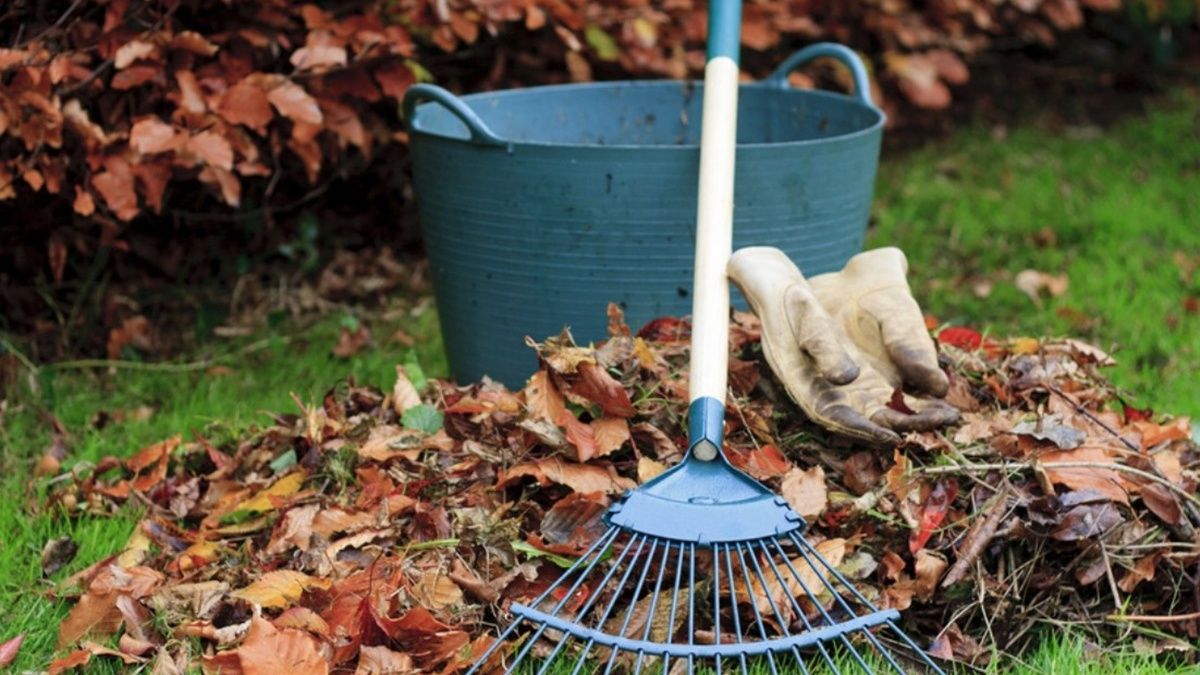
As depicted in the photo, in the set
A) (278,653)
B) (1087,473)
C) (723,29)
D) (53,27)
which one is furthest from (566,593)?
(53,27)

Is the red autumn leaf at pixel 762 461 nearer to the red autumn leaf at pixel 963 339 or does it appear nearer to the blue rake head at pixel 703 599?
the blue rake head at pixel 703 599

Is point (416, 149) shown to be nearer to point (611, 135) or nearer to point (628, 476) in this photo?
point (611, 135)

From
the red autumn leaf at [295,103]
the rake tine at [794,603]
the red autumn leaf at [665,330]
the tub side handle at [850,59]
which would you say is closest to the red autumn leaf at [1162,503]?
the rake tine at [794,603]

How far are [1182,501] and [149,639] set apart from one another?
1587 millimetres

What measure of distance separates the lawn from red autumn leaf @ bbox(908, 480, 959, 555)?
203mm

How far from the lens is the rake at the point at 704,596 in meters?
1.77

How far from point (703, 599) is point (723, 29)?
1.15m

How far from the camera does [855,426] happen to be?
6.73ft

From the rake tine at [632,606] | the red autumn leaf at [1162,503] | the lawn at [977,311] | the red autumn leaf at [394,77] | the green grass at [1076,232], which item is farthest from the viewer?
the green grass at [1076,232]

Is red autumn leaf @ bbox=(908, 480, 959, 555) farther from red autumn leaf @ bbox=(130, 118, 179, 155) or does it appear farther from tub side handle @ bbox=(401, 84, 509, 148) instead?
red autumn leaf @ bbox=(130, 118, 179, 155)

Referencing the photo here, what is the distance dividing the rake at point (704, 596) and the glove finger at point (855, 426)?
0.17 meters

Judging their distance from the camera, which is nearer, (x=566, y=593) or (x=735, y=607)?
(x=735, y=607)

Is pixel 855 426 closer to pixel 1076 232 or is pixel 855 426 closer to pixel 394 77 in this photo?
pixel 394 77

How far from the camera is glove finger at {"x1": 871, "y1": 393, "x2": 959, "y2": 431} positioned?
208cm
